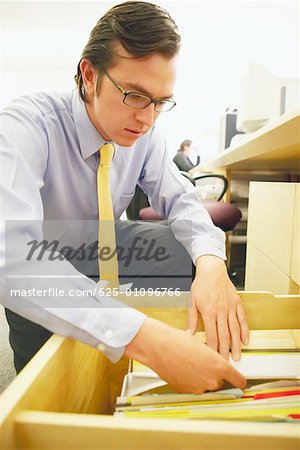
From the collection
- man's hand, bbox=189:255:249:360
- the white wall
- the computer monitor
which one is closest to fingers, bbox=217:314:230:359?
man's hand, bbox=189:255:249:360

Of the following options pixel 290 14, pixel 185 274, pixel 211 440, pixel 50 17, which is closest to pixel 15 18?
pixel 50 17

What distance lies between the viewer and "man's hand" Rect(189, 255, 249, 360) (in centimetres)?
59

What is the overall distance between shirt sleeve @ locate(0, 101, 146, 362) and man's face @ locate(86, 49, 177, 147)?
32 centimetres

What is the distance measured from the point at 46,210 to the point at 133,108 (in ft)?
1.11

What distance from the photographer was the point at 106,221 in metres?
0.89

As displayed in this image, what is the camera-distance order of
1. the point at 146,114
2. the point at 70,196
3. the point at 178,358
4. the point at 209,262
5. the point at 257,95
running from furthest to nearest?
the point at 257,95
the point at 70,196
the point at 146,114
the point at 209,262
the point at 178,358

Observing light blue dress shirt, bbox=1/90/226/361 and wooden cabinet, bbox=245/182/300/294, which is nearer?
light blue dress shirt, bbox=1/90/226/361

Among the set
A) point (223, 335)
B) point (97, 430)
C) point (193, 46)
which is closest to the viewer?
point (97, 430)

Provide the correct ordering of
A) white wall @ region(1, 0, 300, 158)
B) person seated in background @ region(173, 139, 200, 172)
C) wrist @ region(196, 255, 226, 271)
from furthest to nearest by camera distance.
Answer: person seated in background @ region(173, 139, 200, 172) < white wall @ region(1, 0, 300, 158) < wrist @ region(196, 255, 226, 271)

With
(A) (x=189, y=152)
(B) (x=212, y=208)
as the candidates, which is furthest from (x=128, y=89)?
(A) (x=189, y=152)

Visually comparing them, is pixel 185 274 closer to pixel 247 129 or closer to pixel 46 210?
pixel 46 210

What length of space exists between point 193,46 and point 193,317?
4266 millimetres

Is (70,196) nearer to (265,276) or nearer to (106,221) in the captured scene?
(106,221)

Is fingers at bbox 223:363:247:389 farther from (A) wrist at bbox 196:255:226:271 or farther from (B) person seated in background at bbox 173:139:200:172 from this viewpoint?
(B) person seated in background at bbox 173:139:200:172
